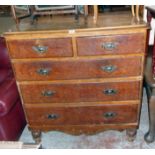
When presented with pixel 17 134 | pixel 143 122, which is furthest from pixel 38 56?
pixel 143 122

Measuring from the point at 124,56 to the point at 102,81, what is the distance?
0.78 ft

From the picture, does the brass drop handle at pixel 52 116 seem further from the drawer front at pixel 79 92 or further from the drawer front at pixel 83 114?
the drawer front at pixel 79 92

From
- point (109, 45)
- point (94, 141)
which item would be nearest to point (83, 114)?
point (94, 141)

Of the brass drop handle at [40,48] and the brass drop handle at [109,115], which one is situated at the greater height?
the brass drop handle at [40,48]

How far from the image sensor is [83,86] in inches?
62.9

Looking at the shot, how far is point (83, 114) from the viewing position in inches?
68.1

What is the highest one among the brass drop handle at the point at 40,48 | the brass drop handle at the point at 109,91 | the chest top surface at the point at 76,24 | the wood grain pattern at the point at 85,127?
the chest top surface at the point at 76,24

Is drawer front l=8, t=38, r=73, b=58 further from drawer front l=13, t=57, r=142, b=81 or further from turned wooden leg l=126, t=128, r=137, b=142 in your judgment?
turned wooden leg l=126, t=128, r=137, b=142

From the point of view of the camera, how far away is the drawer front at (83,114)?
1.70 metres

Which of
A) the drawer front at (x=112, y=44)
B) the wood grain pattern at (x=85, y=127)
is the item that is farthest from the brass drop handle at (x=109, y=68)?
the wood grain pattern at (x=85, y=127)

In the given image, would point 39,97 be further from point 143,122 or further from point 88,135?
point 143,122

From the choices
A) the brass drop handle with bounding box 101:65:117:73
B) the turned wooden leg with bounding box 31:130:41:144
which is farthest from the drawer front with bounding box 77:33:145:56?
the turned wooden leg with bounding box 31:130:41:144

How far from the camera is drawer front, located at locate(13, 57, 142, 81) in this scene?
58.7 inches

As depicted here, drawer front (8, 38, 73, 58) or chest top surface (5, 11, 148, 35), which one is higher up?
chest top surface (5, 11, 148, 35)
